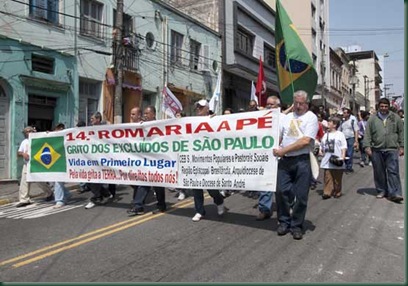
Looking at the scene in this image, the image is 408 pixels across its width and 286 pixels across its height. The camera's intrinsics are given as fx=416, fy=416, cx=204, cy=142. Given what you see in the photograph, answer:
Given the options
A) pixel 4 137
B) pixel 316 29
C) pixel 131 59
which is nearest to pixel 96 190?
pixel 4 137

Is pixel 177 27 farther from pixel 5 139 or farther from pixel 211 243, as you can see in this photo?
pixel 211 243

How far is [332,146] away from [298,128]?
3.43m

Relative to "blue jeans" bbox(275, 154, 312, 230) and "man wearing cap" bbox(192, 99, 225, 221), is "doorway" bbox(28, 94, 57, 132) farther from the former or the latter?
"blue jeans" bbox(275, 154, 312, 230)

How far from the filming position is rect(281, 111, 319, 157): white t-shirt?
5.49 metres

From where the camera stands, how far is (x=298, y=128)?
18.2ft

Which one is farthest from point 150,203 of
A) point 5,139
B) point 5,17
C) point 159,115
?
point 159,115

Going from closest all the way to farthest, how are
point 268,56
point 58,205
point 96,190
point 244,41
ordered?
point 96,190, point 58,205, point 244,41, point 268,56

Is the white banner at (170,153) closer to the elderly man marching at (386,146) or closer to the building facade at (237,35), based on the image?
the elderly man marching at (386,146)

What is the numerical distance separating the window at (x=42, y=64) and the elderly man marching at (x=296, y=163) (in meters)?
10.4

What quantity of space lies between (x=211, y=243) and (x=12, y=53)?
10.1 m

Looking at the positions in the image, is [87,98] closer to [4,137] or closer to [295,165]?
[4,137]

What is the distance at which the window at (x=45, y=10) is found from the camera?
13462 mm

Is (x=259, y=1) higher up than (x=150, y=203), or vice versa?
(x=259, y=1)

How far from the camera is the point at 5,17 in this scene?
40.5 feet
